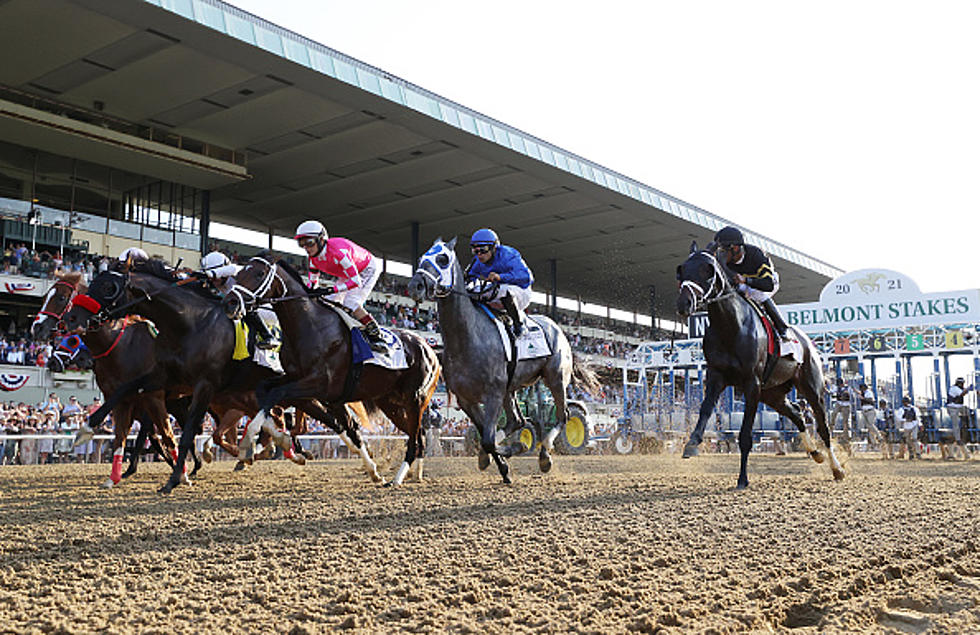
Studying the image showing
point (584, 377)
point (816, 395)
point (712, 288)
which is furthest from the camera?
point (584, 377)

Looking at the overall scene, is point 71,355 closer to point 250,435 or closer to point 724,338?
point 250,435

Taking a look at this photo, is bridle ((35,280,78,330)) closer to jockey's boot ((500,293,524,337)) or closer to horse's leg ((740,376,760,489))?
jockey's boot ((500,293,524,337))

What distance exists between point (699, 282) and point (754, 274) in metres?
1.30

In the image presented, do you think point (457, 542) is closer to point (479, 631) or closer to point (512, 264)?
point (479, 631)

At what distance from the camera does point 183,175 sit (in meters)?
28.0

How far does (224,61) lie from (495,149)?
9.38 meters

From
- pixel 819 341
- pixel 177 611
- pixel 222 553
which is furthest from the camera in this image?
pixel 819 341

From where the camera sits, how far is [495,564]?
3695 mm

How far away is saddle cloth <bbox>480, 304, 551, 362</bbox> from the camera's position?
826 cm

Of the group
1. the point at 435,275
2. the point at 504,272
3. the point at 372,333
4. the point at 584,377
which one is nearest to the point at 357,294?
the point at 372,333

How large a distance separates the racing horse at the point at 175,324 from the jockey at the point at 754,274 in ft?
14.8

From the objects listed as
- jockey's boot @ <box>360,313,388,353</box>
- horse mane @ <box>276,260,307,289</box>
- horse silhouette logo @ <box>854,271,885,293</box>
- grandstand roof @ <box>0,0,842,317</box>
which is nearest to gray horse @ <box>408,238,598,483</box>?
jockey's boot @ <box>360,313,388,353</box>

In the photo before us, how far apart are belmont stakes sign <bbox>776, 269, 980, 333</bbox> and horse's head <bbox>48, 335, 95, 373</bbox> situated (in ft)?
61.2

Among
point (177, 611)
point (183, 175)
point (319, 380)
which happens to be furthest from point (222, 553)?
point (183, 175)
